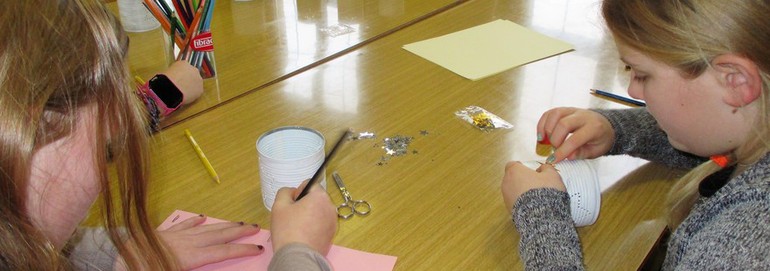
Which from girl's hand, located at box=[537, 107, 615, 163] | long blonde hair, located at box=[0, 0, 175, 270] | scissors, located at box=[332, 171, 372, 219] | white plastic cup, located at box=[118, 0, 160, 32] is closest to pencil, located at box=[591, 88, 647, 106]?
girl's hand, located at box=[537, 107, 615, 163]

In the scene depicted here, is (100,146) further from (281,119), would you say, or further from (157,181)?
(281,119)

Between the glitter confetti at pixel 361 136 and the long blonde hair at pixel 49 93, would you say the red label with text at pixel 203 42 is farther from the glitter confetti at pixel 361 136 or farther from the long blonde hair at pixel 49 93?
the long blonde hair at pixel 49 93

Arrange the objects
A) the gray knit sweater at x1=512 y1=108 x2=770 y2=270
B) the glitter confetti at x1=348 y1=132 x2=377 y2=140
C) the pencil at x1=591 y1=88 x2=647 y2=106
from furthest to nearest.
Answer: the pencil at x1=591 y1=88 x2=647 y2=106
the glitter confetti at x1=348 y1=132 x2=377 y2=140
the gray knit sweater at x1=512 y1=108 x2=770 y2=270

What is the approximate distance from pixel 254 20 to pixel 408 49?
403mm

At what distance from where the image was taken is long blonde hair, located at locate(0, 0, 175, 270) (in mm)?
505

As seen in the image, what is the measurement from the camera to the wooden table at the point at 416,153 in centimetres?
83

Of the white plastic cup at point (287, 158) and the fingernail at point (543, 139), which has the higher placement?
the white plastic cup at point (287, 158)

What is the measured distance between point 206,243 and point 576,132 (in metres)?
0.58

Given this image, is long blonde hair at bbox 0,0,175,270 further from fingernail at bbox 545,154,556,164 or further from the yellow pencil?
fingernail at bbox 545,154,556,164

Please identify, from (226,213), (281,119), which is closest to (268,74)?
(281,119)

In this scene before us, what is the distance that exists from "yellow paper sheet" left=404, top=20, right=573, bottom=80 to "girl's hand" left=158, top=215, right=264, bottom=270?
603 millimetres

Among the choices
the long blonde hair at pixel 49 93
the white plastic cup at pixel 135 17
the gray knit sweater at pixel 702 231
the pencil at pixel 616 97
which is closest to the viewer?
the long blonde hair at pixel 49 93

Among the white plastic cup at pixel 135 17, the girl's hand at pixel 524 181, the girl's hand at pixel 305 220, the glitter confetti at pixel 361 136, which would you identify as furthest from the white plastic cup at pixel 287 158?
the white plastic cup at pixel 135 17

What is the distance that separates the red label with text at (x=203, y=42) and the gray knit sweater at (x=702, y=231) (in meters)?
0.67
